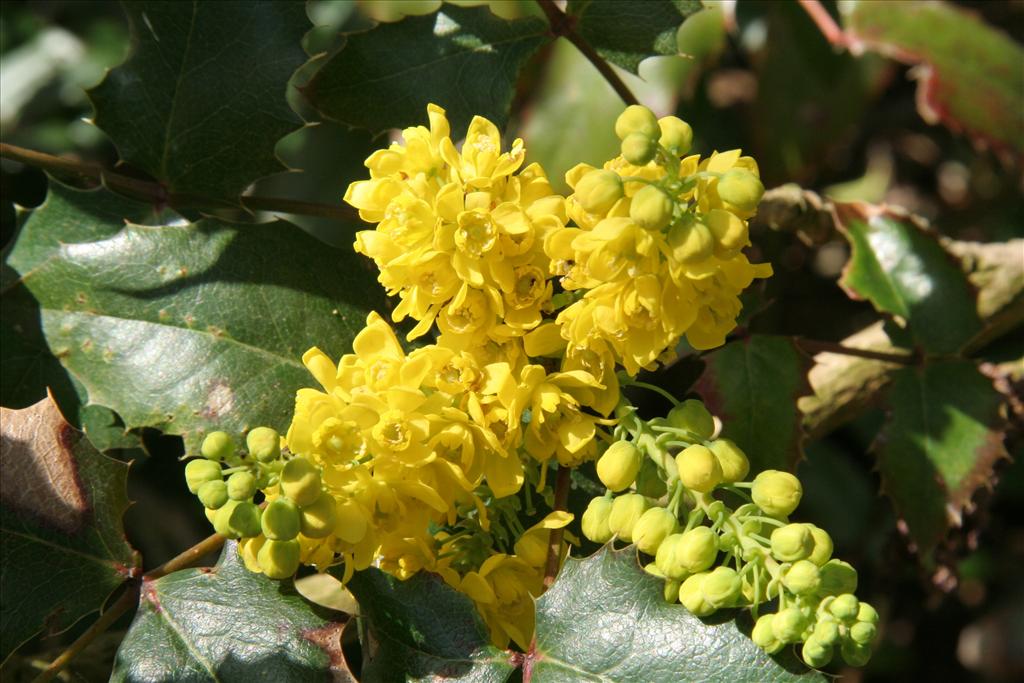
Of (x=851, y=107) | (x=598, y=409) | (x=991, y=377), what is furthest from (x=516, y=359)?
(x=851, y=107)

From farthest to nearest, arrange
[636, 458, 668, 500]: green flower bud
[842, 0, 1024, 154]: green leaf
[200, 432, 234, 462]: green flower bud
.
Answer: [842, 0, 1024, 154]: green leaf
[636, 458, 668, 500]: green flower bud
[200, 432, 234, 462]: green flower bud

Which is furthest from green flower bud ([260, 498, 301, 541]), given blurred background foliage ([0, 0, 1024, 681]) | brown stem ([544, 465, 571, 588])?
blurred background foliage ([0, 0, 1024, 681])

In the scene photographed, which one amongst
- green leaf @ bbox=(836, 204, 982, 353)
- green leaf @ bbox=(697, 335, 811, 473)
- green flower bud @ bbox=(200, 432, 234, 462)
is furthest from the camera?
green leaf @ bbox=(836, 204, 982, 353)

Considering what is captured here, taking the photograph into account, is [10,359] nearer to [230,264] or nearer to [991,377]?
[230,264]

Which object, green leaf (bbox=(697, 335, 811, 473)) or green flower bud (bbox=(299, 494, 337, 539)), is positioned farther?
green leaf (bbox=(697, 335, 811, 473))

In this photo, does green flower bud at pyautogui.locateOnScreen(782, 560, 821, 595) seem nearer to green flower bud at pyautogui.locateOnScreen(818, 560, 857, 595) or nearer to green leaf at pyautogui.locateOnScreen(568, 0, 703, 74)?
green flower bud at pyautogui.locateOnScreen(818, 560, 857, 595)

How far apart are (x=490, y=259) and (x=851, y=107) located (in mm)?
1945

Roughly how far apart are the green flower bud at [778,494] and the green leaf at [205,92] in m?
0.98

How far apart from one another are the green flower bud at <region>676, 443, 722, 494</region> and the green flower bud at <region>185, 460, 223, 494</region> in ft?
1.64

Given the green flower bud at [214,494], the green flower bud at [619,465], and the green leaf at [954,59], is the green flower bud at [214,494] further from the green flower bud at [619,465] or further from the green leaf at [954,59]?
the green leaf at [954,59]

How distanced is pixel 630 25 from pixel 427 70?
0.35 metres

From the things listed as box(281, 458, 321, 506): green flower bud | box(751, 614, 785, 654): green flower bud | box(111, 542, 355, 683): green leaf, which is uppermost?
box(281, 458, 321, 506): green flower bud

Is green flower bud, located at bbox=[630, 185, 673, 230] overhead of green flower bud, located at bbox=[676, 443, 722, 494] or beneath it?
overhead

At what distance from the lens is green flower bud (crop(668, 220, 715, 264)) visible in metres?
1.08
